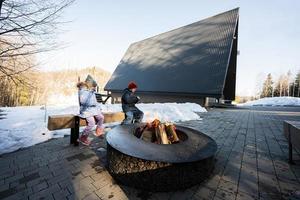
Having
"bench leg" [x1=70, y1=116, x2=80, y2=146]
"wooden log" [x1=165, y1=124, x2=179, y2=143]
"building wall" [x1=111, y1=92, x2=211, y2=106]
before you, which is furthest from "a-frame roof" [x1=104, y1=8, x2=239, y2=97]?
"bench leg" [x1=70, y1=116, x2=80, y2=146]

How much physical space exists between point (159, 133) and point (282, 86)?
6755 cm

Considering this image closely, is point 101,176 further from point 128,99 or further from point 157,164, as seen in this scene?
point 128,99

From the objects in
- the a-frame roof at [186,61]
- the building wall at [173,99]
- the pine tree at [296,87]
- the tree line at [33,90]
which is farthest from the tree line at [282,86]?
the tree line at [33,90]

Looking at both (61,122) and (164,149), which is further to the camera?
(61,122)

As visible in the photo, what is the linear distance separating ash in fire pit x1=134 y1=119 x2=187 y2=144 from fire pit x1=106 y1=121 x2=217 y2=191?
1.55 feet

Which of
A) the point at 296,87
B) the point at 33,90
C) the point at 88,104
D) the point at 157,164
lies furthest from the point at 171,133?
the point at 296,87

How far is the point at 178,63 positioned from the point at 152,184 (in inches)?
667

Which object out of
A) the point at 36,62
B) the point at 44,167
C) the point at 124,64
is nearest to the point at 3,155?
the point at 44,167

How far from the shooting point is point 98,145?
427 cm

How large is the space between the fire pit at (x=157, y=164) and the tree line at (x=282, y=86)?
63776 mm

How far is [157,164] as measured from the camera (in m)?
2.40

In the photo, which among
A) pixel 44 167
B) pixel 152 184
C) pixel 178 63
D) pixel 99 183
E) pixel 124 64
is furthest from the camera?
pixel 124 64

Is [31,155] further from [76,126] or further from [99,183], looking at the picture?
[99,183]

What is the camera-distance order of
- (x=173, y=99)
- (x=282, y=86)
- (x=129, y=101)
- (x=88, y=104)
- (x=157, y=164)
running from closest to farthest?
(x=157, y=164), (x=88, y=104), (x=129, y=101), (x=173, y=99), (x=282, y=86)
